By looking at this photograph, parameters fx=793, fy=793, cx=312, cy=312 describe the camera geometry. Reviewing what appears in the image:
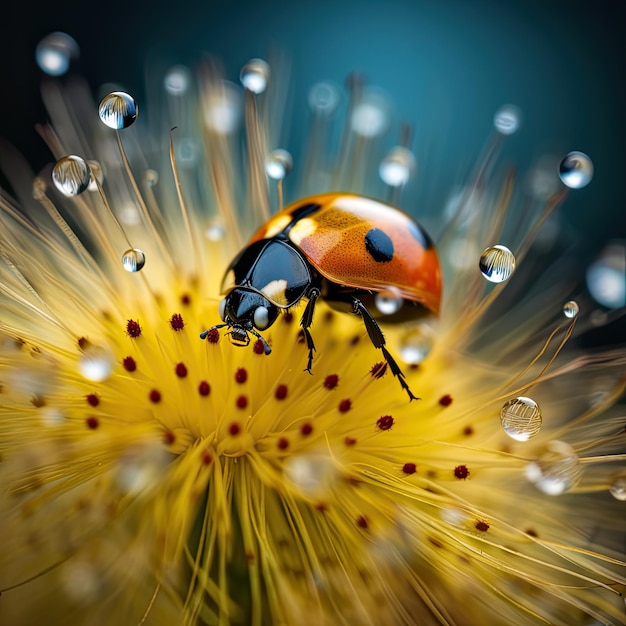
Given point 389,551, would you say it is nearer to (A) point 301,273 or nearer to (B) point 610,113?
(A) point 301,273

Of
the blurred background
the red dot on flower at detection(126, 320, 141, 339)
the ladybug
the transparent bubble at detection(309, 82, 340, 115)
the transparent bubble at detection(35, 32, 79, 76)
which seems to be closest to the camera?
the red dot on flower at detection(126, 320, 141, 339)

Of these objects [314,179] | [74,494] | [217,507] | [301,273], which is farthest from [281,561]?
[314,179]

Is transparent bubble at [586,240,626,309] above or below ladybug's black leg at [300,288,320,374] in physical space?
above

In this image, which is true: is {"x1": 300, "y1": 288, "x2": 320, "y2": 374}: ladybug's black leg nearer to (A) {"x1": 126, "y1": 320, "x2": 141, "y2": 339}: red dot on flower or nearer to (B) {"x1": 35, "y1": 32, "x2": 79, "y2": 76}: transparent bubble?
(A) {"x1": 126, "y1": 320, "x2": 141, "y2": 339}: red dot on flower

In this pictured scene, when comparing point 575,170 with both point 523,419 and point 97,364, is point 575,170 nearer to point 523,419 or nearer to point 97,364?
point 523,419

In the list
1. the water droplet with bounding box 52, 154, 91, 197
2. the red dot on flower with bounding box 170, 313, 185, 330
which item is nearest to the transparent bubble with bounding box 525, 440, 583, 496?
the red dot on flower with bounding box 170, 313, 185, 330

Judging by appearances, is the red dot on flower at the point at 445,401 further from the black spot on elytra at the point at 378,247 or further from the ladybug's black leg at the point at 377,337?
the black spot on elytra at the point at 378,247

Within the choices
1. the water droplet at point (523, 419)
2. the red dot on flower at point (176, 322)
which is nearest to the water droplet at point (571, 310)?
the water droplet at point (523, 419)
